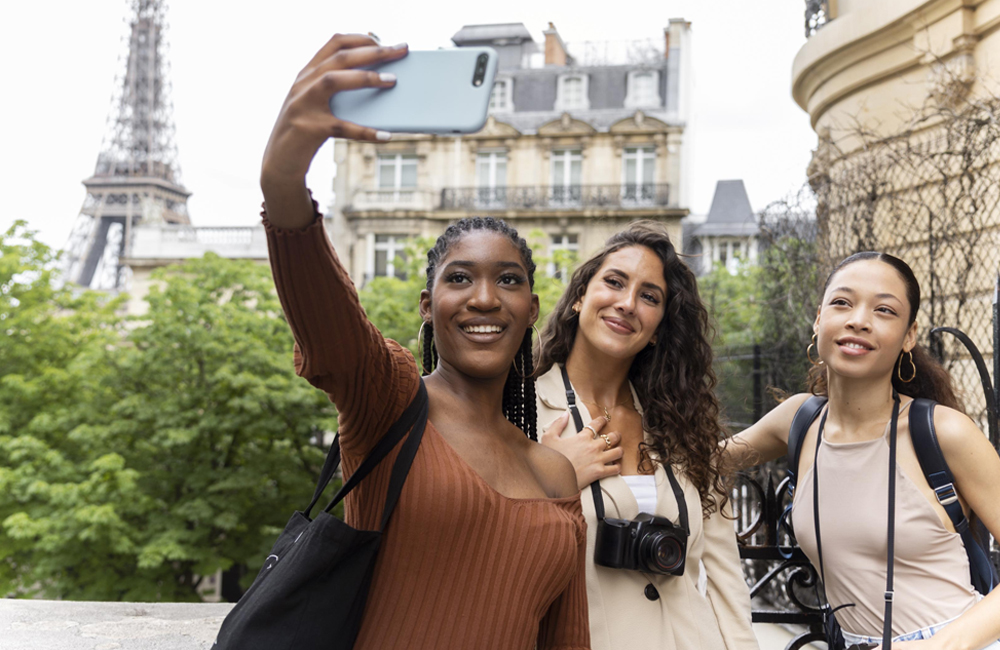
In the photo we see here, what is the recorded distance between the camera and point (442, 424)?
1795mm

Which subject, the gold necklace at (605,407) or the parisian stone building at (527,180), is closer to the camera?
the gold necklace at (605,407)

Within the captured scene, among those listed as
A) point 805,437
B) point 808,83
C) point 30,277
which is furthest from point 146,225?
point 805,437

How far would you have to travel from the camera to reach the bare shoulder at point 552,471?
1.99 metres

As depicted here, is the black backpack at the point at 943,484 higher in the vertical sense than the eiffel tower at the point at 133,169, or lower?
lower

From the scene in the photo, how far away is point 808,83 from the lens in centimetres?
836

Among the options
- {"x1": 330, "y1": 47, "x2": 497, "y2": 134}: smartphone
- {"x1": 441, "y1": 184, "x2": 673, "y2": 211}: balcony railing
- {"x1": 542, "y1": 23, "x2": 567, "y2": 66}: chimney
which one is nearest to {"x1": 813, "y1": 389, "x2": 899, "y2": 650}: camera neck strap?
{"x1": 330, "y1": 47, "x2": 497, "y2": 134}: smartphone

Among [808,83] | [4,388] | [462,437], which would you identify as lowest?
[4,388]

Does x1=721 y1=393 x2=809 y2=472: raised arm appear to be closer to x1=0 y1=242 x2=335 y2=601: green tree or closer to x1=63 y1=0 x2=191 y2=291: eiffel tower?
x1=0 y1=242 x2=335 y2=601: green tree

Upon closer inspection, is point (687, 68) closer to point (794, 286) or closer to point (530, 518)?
point (794, 286)

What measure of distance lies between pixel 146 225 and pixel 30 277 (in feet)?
64.5

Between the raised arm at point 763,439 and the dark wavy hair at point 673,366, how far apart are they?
0.32 ft

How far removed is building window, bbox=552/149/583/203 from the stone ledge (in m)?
28.8

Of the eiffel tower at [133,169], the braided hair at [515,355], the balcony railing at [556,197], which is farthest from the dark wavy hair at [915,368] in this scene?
the eiffel tower at [133,169]

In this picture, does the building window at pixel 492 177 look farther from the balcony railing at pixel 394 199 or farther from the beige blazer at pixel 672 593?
the beige blazer at pixel 672 593
